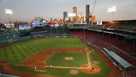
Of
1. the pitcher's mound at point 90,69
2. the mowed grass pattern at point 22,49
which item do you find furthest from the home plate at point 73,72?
the mowed grass pattern at point 22,49

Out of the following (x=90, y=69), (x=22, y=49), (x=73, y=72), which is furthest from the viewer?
(x=22, y=49)

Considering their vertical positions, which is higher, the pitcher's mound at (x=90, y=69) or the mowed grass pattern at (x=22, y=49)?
the mowed grass pattern at (x=22, y=49)

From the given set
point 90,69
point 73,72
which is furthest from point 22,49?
point 90,69

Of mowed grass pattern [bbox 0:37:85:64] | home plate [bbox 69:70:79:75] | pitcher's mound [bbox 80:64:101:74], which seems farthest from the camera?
mowed grass pattern [bbox 0:37:85:64]

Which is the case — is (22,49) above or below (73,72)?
above

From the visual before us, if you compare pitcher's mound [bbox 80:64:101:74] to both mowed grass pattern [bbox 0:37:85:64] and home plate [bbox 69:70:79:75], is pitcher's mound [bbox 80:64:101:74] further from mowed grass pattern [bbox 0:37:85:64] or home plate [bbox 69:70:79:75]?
mowed grass pattern [bbox 0:37:85:64]

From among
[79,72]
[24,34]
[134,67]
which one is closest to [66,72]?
[79,72]

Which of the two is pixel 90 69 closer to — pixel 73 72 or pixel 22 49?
pixel 73 72

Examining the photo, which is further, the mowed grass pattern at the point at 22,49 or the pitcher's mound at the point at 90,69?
the mowed grass pattern at the point at 22,49

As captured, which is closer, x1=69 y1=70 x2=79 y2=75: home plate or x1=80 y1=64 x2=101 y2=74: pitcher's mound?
x1=69 y1=70 x2=79 y2=75: home plate

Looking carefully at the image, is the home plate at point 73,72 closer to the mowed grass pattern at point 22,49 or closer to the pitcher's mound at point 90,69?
the pitcher's mound at point 90,69

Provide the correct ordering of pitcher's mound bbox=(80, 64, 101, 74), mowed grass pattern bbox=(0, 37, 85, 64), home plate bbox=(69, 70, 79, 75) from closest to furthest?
home plate bbox=(69, 70, 79, 75) < pitcher's mound bbox=(80, 64, 101, 74) < mowed grass pattern bbox=(0, 37, 85, 64)

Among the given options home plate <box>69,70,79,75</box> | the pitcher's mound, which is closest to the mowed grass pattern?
home plate <box>69,70,79,75</box>
